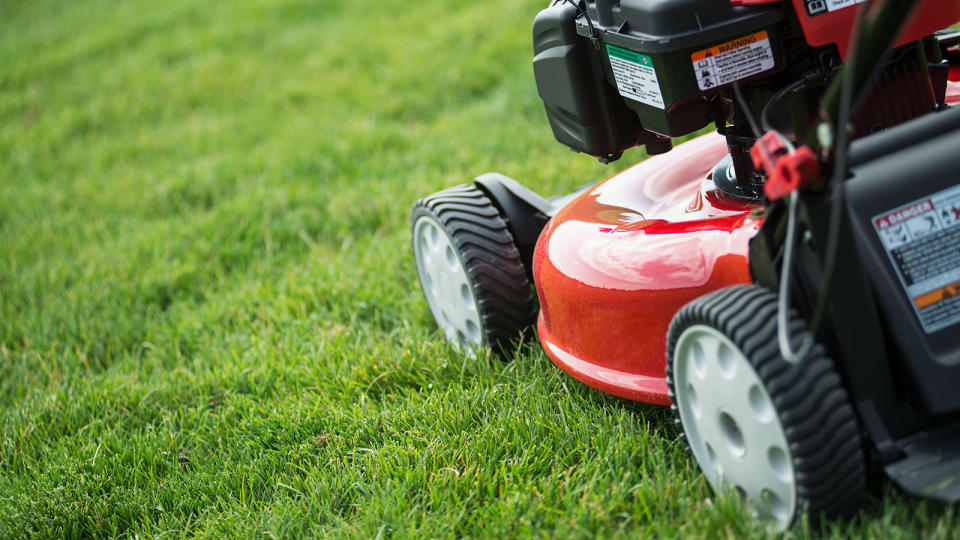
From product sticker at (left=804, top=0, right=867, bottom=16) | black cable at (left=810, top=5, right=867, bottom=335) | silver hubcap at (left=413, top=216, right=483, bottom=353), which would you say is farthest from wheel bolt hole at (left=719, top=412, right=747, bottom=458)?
silver hubcap at (left=413, top=216, right=483, bottom=353)

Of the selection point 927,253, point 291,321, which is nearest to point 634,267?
point 927,253

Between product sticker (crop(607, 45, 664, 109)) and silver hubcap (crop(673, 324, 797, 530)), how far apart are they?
1.81 ft

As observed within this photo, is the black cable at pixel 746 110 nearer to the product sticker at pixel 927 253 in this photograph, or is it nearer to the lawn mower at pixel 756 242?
the lawn mower at pixel 756 242

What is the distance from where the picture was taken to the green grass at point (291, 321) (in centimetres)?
187

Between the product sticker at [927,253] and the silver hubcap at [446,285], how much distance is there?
107 centimetres

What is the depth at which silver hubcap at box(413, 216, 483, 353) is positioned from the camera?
2.40 meters

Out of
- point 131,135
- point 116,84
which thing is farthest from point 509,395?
point 116,84

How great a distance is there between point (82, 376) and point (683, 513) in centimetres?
199

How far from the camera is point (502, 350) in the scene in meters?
2.36

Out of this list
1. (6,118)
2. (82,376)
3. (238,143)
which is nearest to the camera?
(82,376)

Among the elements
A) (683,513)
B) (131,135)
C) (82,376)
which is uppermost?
(131,135)

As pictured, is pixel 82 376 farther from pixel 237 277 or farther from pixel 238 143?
pixel 238 143

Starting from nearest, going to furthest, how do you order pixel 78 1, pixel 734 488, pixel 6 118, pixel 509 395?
pixel 734 488, pixel 509 395, pixel 6 118, pixel 78 1

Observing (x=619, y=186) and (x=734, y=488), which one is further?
(x=619, y=186)
